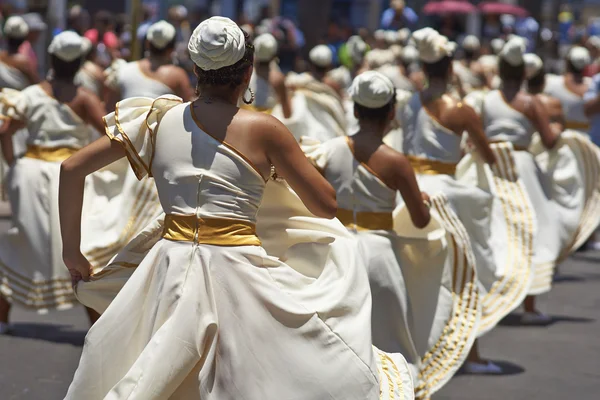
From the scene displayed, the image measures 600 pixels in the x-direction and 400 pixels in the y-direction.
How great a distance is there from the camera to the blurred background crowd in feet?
55.1

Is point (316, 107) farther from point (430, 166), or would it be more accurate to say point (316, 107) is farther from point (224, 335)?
point (224, 335)

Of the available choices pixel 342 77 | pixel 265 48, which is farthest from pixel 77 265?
pixel 342 77

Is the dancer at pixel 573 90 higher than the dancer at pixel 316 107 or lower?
higher

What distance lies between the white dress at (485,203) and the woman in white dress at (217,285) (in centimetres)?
302

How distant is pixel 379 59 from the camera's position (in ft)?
56.2

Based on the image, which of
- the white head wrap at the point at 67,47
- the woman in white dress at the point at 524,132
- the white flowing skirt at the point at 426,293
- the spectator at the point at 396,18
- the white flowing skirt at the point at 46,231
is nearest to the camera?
the white flowing skirt at the point at 426,293

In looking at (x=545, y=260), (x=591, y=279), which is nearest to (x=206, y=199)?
(x=545, y=260)

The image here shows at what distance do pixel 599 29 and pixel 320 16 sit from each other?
15.5ft

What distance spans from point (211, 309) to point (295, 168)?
53 cm

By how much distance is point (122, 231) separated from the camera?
8.17 meters

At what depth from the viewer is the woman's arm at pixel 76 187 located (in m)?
4.52

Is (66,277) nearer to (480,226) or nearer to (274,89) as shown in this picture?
(480,226)

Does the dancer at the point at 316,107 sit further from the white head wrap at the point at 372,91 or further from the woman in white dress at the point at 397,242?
the white head wrap at the point at 372,91

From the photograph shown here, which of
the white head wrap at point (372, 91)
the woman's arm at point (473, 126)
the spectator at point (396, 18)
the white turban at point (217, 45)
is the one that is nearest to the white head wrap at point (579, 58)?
the woman's arm at point (473, 126)
